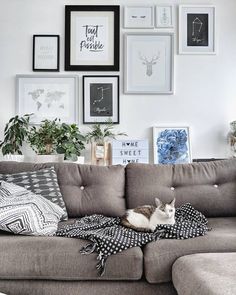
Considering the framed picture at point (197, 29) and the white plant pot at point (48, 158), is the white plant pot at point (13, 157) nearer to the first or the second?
the white plant pot at point (48, 158)

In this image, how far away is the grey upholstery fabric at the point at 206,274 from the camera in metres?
1.29

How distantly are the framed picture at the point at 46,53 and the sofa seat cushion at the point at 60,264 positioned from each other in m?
1.82

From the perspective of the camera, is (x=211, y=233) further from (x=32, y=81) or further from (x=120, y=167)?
(x=32, y=81)

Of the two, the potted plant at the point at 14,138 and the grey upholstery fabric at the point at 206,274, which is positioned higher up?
the potted plant at the point at 14,138

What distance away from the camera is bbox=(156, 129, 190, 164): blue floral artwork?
3.12 m

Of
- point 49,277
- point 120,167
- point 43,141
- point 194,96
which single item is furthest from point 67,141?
point 49,277

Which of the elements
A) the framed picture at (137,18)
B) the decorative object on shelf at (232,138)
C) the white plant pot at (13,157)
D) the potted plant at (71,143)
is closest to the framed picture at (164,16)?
the framed picture at (137,18)

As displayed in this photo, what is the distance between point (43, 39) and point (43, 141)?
883mm

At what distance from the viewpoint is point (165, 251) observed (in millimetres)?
1749

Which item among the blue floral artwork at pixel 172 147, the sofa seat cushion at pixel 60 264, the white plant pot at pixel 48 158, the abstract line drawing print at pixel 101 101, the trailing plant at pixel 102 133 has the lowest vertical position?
the sofa seat cushion at pixel 60 264

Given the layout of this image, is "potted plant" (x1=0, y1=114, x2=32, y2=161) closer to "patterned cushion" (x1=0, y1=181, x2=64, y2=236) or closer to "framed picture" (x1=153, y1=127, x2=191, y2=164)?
"patterned cushion" (x1=0, y1=181, x2=64, y2=236)

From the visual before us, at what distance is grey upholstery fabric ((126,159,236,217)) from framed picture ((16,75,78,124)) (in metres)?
0.93

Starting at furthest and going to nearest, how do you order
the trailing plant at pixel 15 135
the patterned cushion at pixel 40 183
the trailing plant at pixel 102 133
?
the trailing plant at pixel 102 133 < the trailing plant at pixel 15 135 < the patterned cushion at pixel 40 183

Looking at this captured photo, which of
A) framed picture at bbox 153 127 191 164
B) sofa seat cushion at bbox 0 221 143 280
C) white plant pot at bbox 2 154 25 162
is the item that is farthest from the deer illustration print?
sofa seat cushion at bbox 0 221 143 280
